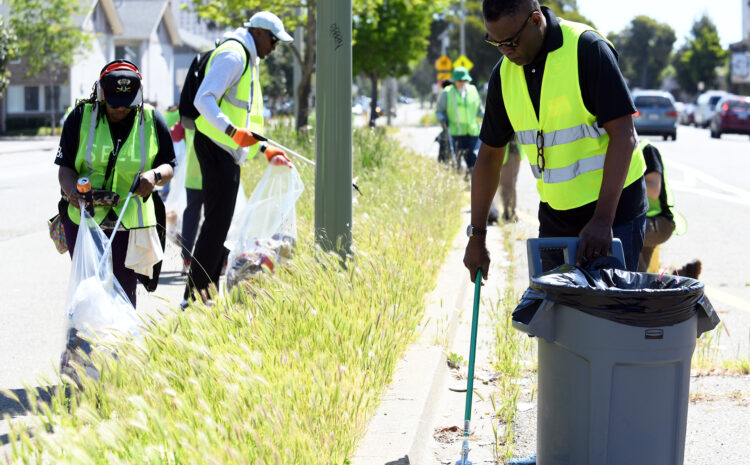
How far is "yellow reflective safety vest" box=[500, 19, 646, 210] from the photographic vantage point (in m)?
3.79

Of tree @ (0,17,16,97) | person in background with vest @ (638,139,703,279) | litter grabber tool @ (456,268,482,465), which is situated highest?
tree @ (0,17,16,97)

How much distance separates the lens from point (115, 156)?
5.28m

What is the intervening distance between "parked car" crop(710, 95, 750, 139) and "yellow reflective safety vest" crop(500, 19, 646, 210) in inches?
1354

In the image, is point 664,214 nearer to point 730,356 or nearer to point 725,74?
point 730,356

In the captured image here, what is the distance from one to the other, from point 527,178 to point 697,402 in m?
14.1

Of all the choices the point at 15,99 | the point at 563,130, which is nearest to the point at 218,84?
the point at 563,130

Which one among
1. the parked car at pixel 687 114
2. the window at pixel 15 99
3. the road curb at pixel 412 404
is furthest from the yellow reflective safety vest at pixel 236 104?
the window at pixel 15 99

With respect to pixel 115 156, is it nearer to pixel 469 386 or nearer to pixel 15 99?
pixel 469 386

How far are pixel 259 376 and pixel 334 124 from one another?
117 inches

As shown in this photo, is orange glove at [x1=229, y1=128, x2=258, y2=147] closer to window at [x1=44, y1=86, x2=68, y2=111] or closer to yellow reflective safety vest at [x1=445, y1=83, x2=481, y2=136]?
yellow reflective safety vest at [x1=445, y1=83, x2=481, y2=136]

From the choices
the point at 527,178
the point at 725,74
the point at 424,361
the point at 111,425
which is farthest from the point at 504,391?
the point at 725,74

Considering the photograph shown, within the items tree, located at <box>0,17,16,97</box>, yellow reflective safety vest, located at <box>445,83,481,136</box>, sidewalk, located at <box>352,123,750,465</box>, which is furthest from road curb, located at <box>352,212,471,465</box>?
tree, located at <box>0,17,16,97</box>

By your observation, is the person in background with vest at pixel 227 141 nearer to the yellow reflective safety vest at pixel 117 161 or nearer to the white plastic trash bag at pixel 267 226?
the white plastic trash bag at pixel 267 226

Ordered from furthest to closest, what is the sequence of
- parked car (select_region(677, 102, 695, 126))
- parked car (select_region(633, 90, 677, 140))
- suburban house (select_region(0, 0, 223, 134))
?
1. parked car (select_region(677, 102, 695, 126))
2. suburban house (select_region(0, 0, 223, 134))
3. parked car (select_region(633, 90, 677, 140))
